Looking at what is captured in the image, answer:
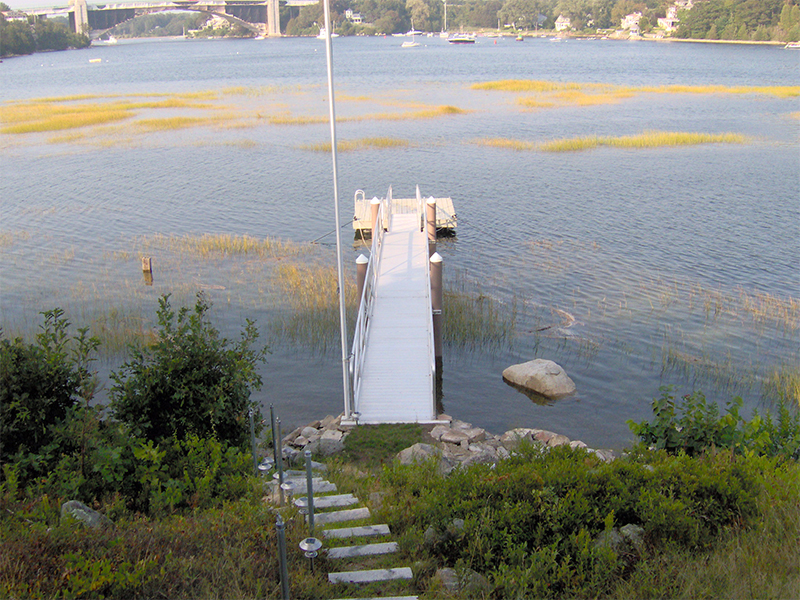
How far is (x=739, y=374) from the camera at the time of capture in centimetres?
1586

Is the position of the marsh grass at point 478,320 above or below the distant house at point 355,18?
below

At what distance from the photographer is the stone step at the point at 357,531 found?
673cm

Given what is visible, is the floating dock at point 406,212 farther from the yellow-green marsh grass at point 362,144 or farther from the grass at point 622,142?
the grass at point 622,142

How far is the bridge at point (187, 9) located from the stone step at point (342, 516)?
207 feet

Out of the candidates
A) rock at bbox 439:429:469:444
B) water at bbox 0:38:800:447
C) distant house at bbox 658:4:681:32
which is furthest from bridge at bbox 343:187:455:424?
distant house at bbox 658:4:681:32

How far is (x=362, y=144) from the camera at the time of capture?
4412 cm

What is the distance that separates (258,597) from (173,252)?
2107 centimetres

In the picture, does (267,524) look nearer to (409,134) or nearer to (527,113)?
(409,134)

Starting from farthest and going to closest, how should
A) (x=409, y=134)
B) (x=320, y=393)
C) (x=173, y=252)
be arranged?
(x=409, y=134) → (x=173, y=252) → (x=320, y=393)

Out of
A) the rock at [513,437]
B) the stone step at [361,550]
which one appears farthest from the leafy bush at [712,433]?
the stone step at [361,550]

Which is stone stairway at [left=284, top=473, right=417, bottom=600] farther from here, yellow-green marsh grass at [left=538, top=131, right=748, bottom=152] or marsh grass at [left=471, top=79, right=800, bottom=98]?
marsh grass at [left=471, top=79, right=800, bottom=98]

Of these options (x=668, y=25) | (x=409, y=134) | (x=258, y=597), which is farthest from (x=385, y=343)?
(x=668, y=25)

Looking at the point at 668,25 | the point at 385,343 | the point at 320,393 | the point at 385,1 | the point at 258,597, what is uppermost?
the point at 385,1

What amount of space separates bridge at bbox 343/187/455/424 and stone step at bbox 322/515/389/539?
212 inches
